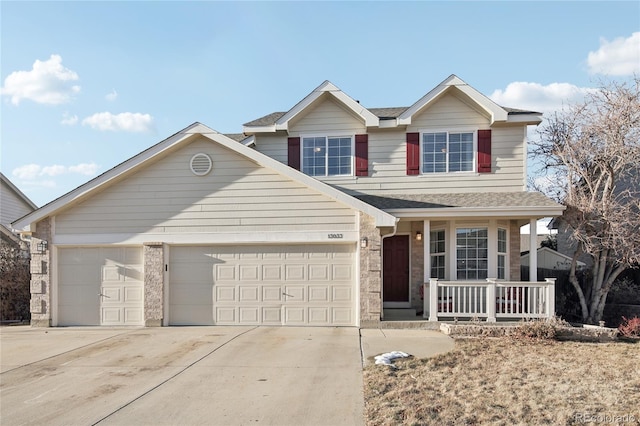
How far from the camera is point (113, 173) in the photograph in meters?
11.0

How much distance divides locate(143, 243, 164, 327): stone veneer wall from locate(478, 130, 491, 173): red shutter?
9.02 metres

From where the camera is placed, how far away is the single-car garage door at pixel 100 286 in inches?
440

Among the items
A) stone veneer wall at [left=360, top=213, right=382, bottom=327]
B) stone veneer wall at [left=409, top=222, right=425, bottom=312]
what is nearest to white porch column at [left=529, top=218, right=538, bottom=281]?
stone veneer wall at [left=409, top=222, right=425, bottom=312]

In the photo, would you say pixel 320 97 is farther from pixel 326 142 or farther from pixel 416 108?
pixel 416 108

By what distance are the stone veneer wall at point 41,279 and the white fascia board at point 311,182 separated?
5.13 meters

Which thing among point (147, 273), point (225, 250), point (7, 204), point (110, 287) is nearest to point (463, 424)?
point (225, 250)

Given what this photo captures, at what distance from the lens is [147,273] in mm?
10938

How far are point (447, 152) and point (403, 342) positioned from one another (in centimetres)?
611

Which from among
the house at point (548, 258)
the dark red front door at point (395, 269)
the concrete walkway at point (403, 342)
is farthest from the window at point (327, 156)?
the house at point (548, 258)

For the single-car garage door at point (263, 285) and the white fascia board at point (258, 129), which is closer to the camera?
the single-car garage door at point (263, 285)

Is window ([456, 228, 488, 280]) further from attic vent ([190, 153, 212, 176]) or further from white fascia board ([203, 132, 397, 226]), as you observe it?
attic vent ([190, 153, 212, 176])

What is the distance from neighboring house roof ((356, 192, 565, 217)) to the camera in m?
10.6

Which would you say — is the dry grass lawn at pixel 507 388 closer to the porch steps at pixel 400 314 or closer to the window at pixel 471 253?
the porch steps at pixel 400 314

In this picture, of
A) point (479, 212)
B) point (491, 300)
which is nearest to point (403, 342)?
point (491, 300)
